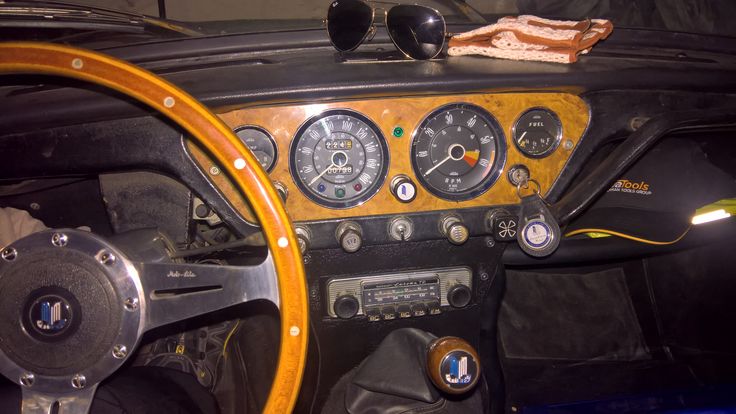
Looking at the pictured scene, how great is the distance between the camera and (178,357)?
2363 millimetres

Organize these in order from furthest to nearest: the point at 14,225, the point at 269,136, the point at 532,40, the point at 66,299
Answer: the point at 14,225 < the point at 532,40 < the point at 269,136 < the point at 66,299

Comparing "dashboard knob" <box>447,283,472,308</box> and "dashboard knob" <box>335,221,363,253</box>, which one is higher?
"dashboard knob" <box>335,221,363,253</box>

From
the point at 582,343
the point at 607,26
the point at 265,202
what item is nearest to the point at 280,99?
the point at 265,202

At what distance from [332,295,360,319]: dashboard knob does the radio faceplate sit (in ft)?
0.05

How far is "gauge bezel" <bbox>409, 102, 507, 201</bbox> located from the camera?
1918mm

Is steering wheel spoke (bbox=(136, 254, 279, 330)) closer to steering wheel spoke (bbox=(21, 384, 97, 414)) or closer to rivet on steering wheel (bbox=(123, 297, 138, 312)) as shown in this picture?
rivet on steering wheel (bbox=(123, 297, 138, 312))

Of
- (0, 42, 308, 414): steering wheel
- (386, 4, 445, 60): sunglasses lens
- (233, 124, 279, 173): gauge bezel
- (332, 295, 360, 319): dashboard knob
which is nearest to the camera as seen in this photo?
(0, 42, 308, 414): steering wheel

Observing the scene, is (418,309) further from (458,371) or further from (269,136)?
(269,136)

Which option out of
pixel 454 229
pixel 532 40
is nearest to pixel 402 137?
pixel 454 229

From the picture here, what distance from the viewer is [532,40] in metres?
1.96

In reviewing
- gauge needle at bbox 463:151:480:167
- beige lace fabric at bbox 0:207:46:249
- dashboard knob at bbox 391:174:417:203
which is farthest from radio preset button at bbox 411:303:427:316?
beige lace fabric at bbox 0:207:46:249

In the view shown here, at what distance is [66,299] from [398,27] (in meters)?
1.41

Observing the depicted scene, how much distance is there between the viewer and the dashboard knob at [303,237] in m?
1.88

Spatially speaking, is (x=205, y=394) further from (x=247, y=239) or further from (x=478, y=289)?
(x=478, y=289)
